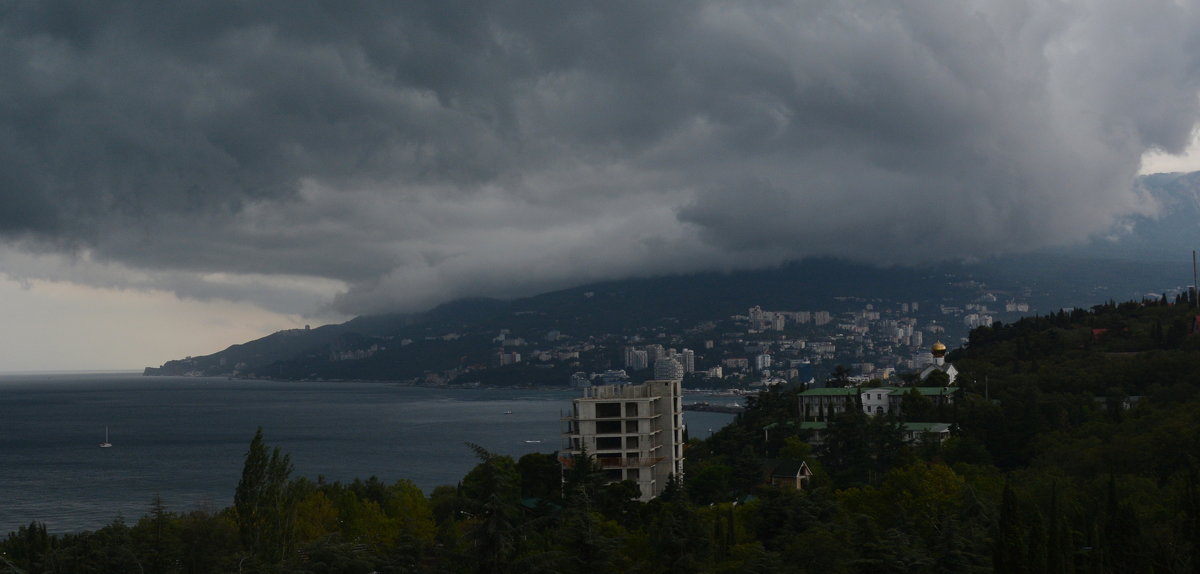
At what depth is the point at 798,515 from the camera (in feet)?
131

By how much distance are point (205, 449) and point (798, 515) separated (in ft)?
327

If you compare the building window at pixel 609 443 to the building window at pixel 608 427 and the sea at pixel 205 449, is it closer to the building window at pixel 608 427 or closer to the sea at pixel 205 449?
the building window at pixel 608 427

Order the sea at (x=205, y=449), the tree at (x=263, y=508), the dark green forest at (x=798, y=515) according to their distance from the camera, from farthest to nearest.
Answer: the sea at (x=205, y=449) < the tree at (x=263, y=508) < the dark green forest at (x=798, y=515)

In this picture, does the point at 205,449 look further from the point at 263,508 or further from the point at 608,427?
the point at 263,508

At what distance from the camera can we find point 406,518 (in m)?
46.0

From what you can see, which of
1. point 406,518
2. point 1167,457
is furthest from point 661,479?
point 1167,457

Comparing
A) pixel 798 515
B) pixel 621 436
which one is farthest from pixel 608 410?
pixel 798 515

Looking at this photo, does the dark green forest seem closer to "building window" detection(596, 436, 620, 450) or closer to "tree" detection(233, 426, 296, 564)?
"tree" detection(233, 426, 296, 564)

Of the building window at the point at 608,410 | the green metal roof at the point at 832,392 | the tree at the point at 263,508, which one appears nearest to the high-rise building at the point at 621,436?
the building window at the point at 608,410

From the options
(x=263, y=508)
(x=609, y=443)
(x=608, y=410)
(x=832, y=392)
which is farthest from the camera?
(x=832, y=392)

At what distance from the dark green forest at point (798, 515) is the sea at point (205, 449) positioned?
1433 cm

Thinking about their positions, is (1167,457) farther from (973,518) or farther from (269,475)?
(269,475)

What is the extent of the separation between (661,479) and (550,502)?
1252 centimetres

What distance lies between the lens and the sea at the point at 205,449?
83562 mm
